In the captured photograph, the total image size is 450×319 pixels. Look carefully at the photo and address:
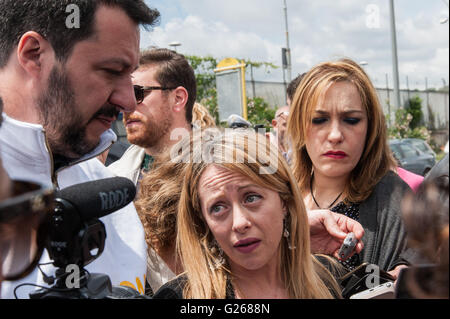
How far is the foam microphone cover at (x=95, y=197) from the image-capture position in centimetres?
84

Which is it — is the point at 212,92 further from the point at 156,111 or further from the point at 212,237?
the point at 212,237

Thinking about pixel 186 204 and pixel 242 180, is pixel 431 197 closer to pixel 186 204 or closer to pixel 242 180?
pixel 242 180

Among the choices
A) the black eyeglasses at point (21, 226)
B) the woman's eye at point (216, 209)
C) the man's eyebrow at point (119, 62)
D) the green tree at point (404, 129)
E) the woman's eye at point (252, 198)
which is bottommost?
the woman's eye at point (216, 209)

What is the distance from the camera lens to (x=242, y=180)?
4.14 feet

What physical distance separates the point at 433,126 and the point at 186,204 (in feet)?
6.32

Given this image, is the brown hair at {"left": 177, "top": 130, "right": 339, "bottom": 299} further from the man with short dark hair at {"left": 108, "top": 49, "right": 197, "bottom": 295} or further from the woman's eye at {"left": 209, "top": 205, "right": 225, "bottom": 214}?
the man with short dark hair at {"left": 108, "top": 49, "right": 197, "bottom": 295}

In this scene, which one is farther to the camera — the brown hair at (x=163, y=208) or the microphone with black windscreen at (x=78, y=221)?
the brown hair at (x=163, y=208)

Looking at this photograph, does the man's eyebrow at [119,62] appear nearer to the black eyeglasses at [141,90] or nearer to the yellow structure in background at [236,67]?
the yellow structure in background at [236,67]

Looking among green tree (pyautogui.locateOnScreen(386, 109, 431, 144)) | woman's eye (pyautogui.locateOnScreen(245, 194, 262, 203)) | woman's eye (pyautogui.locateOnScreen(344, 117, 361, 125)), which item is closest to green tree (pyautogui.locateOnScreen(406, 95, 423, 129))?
→ green tree (pyautogui.locateOnScreen(386, 109, 431, 144))

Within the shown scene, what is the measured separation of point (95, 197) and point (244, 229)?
1.48ft

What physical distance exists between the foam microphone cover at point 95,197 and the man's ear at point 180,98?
164cm

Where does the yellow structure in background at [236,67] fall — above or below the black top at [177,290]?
above

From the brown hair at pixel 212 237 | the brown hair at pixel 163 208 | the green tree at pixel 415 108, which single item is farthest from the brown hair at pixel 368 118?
the green tree at pixel 415 108
